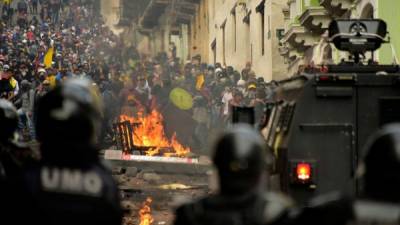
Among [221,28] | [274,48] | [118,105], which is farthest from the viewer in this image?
[221,28]

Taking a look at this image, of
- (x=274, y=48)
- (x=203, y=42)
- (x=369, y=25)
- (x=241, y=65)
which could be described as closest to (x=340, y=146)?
(x=369, y=25)

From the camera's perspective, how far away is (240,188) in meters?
3.38

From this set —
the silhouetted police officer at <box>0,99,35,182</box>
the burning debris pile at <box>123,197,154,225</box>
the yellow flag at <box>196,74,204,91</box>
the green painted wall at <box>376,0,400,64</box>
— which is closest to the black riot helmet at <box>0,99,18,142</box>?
the silhouetted police officer at <box>0,99,35,182</box>

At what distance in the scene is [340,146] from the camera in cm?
793

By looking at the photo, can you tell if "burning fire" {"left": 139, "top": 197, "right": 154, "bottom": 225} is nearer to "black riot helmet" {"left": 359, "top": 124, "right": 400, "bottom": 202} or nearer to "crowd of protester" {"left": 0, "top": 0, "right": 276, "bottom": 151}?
"crowd of protester" {"left": 0, "top": 0, "right": 276, "bottom": 151}

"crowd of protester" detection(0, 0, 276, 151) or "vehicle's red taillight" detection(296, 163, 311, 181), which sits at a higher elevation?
"crowd of protester" detection(0, 0, 276, 151)

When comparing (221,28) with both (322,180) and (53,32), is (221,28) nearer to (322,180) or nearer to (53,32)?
(53,32)

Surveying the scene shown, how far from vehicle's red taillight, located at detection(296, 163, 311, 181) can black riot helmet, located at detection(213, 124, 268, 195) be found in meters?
4.35

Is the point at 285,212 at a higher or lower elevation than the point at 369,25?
lower

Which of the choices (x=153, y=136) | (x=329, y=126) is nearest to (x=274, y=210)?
(x=329, y=126)

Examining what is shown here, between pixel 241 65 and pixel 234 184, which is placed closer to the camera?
pixel 234 184

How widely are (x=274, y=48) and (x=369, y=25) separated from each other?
21.3m

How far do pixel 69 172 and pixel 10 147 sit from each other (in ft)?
7.38

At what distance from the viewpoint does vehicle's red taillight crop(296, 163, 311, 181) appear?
775cm
